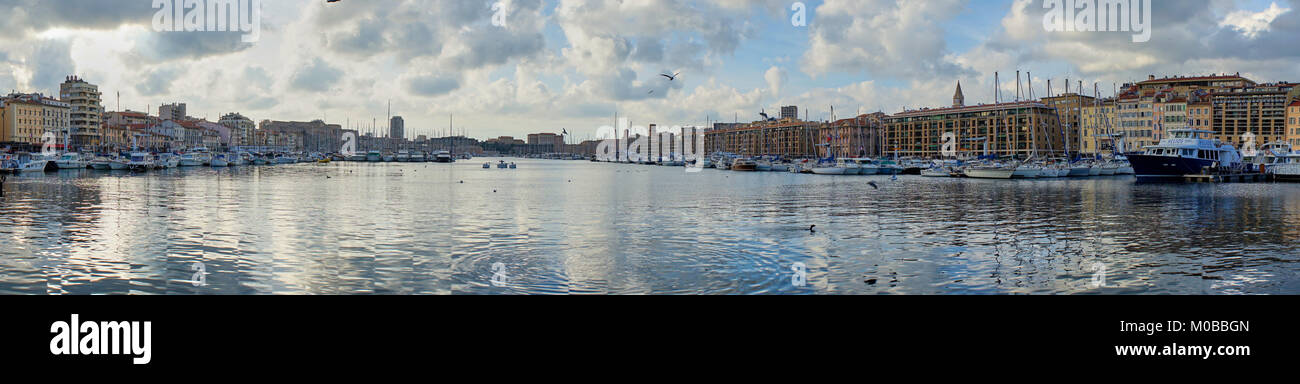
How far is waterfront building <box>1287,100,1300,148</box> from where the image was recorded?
13400cm

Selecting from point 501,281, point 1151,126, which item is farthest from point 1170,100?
point 501,281

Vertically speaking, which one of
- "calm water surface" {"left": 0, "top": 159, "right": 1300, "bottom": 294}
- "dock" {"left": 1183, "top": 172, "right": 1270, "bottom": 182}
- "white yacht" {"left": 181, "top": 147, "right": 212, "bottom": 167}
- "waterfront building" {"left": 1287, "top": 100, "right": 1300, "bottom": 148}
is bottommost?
"calm water surface" {"left": 0, "top": 159, "right": 1300, "bottom": 294}

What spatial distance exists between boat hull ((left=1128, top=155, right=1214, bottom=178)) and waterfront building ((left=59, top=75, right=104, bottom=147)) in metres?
171

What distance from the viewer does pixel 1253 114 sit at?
144 metres

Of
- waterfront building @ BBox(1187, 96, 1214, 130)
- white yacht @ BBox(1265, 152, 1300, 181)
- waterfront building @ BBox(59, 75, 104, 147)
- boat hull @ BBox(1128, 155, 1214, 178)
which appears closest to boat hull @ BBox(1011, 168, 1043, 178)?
boat hull @ BBox(1128, 155, 1214, 178)

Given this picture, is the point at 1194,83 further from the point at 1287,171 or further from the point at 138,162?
the point at 138,162

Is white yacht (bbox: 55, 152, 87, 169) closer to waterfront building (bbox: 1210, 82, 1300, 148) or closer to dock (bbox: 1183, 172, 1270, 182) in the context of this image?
dock (bbox: 1183, 172, 1270, 182)

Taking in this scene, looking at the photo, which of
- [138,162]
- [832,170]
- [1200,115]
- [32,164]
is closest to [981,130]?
[1200,115]

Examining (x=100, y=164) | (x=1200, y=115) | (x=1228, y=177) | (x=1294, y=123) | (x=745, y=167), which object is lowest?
(x=1228, y=177)

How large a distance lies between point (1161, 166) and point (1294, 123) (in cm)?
9094

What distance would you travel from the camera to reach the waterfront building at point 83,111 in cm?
16250

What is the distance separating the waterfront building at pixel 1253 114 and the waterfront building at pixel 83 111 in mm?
203624

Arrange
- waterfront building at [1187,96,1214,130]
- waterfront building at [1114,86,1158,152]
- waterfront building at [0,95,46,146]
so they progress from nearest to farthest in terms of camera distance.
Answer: waterfront building at [1187,96,1214,130] < waterfront building at [0,95,46,146] < waterfront building at [1114,86,1158,152]

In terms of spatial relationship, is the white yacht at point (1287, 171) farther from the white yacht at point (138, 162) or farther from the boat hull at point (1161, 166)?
the white yacht at point (138, 162)
